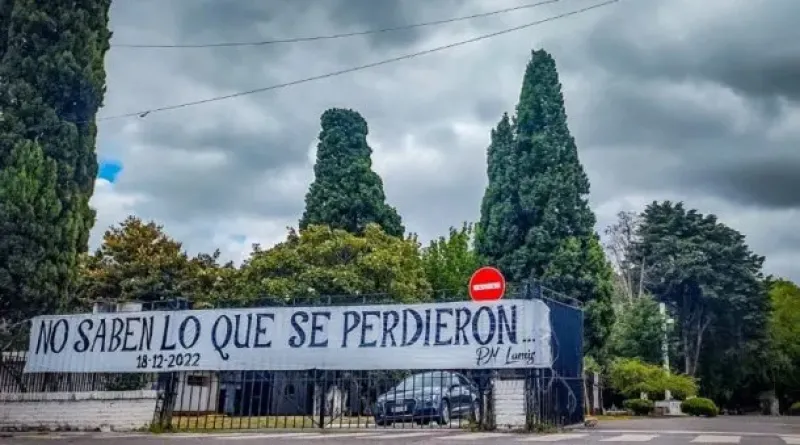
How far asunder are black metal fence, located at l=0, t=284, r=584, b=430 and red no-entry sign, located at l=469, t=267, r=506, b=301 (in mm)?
699

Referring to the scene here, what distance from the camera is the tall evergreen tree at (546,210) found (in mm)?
29266

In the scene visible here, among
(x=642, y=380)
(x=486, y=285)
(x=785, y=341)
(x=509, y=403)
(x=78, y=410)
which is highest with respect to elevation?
(x=785, y=341)

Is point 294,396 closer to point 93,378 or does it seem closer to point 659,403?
point 93,378

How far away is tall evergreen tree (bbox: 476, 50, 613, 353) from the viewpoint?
2927 cm

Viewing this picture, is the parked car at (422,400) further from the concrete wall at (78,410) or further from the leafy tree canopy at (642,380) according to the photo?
the leafy tree canopy at (642,380)

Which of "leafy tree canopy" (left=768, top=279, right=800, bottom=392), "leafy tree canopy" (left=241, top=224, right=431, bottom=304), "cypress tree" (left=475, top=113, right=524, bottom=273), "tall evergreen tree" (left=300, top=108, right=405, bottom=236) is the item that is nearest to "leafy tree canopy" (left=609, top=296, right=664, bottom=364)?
"cypress tree" (left=475, top=113, right=524, bottom=273)

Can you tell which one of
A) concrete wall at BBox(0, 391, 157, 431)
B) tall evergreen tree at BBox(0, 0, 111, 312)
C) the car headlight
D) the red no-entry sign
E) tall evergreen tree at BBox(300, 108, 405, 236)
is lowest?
concrete wall at BBox(0, 391, 157, 431)

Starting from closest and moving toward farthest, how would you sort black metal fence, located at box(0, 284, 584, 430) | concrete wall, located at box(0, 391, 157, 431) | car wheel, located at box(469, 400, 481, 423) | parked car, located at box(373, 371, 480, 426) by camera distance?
1. black metal fence, located at box(0, 284, 584, 430)
2. car wheel, located at box(469, 400, 481, 423)
3. concrete wall, located at box(0, 391, 157, 431)
4. parked car, located at box(373, 371, 480, 426)

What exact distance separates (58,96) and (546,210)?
1889cm

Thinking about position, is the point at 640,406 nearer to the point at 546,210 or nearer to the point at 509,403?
the point at 546,210

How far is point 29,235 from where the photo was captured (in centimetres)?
1533

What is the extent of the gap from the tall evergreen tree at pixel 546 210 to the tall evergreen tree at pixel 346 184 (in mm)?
5284

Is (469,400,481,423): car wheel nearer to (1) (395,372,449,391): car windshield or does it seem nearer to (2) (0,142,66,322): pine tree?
(1) (395,372,449,391): car windshield

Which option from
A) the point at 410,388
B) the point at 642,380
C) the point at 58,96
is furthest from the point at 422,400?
the point at 642,380
